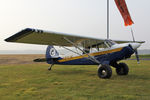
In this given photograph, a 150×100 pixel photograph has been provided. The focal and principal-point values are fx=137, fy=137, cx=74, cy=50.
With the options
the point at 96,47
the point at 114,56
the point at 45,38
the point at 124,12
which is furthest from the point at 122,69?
the point at 124,12

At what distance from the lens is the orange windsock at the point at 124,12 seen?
12208mm

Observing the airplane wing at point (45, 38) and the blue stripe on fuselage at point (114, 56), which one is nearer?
the airplane wing at point (45, 38)

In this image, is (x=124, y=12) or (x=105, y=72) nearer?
(x=105, y=72)

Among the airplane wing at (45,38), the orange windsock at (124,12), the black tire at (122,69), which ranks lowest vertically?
the black tire at (122,69)

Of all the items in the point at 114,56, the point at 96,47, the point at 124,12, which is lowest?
the point at 114,56

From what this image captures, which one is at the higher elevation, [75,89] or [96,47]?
[96,47]

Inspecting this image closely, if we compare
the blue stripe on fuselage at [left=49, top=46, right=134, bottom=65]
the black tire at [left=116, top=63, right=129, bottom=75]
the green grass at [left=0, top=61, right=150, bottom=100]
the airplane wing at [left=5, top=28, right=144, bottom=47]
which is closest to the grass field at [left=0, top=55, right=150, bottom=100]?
the green grass at [left=0, top=61, right=150, bottom=100]

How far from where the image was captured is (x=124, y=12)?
43.4ft

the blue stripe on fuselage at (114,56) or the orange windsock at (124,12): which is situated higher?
the orange windsock at (124,12)

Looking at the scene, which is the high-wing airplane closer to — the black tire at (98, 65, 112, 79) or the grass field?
the black tire at (98, 65, 112, 79)

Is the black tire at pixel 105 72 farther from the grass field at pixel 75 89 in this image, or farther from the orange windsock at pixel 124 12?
the orange windsock at pixel 124 12

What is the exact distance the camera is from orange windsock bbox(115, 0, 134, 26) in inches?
481

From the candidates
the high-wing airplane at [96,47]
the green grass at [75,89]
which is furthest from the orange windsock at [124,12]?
the green grass at [75,89]

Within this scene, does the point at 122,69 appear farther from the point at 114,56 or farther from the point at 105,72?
the point at 105,72
